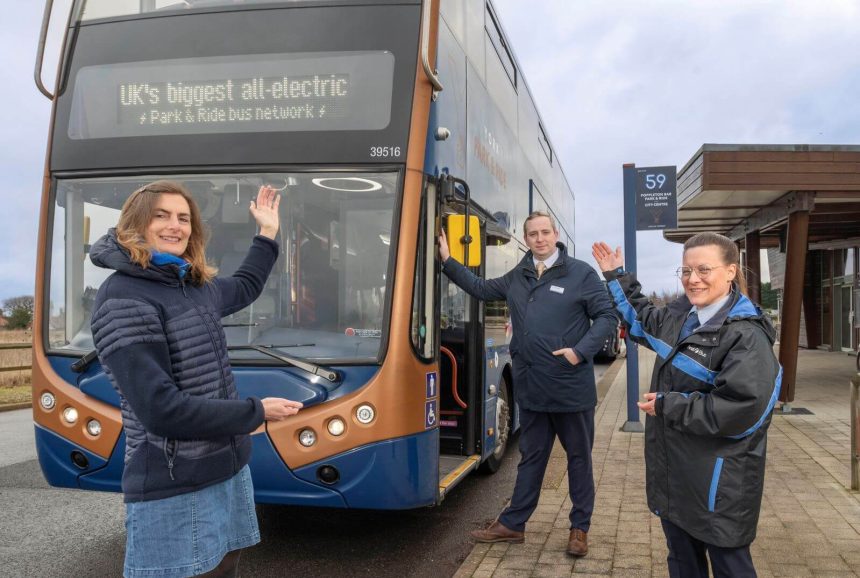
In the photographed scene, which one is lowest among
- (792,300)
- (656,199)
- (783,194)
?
(792,300)

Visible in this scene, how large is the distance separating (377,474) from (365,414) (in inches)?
12.8

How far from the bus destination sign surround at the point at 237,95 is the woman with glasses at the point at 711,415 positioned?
222 cm

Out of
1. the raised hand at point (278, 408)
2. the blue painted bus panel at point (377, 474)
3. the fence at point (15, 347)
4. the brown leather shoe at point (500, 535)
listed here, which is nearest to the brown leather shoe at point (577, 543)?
the brown leather shoe at point (500, 535)

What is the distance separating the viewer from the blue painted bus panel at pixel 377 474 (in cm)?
411

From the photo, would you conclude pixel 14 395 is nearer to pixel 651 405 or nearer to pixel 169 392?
pixel 169 392

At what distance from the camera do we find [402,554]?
480 cm

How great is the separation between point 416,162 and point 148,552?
8.80 feet

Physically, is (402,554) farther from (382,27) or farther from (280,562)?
(382,27)

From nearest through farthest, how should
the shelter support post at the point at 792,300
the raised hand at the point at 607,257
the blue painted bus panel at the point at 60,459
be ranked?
the raised hand at the point at 607,257 < the blue painted bus panel at the point at 60,459 < the shelter support post at the point at 792,300

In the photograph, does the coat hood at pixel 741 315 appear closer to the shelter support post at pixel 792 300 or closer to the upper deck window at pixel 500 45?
the upper deck window at pixel 500 45

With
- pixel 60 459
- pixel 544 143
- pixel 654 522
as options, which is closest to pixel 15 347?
pixel 544 143

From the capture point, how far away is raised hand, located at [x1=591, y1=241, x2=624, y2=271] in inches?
142

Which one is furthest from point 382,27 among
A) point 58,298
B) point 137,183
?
point 58,298

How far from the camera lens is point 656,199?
9047 mm
